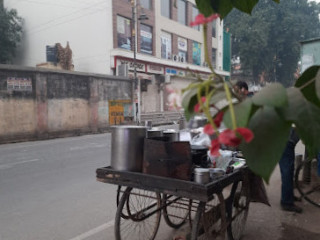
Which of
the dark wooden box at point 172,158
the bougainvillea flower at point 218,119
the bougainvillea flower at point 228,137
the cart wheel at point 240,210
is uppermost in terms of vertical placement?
the bougainvillea flower at point 218,119

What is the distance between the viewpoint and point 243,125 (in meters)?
0.45

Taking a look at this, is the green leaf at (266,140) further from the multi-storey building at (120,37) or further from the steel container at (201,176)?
the multi-storey building at (120,37)

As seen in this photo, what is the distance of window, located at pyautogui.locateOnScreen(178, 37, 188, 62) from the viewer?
24719 mm

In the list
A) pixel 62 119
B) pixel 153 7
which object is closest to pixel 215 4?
pixel 62 119

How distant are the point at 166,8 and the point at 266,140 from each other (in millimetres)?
24604

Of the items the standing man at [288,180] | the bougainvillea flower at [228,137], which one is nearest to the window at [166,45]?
the standing man at [288,180]

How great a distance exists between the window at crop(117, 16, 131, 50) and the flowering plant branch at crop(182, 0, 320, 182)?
19.3m

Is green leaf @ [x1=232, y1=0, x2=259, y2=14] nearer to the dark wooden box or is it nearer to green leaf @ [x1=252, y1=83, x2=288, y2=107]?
green leaf @ [x1=252, y1=83, x2=288, y2=107]

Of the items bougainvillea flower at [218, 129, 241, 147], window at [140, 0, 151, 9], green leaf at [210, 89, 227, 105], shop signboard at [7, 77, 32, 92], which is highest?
window at [140, 0, 151, 9]

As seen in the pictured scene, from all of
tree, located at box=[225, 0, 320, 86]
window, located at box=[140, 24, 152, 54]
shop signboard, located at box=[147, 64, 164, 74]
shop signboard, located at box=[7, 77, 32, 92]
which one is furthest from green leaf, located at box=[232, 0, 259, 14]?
tree, located at box=[225, 0, 320, 86]

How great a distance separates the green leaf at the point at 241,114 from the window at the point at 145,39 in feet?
69.2

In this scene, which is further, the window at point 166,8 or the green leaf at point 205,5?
the window at point 166,8

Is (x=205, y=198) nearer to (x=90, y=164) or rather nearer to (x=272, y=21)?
(x=90, y=164)

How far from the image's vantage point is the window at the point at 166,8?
23.0m
